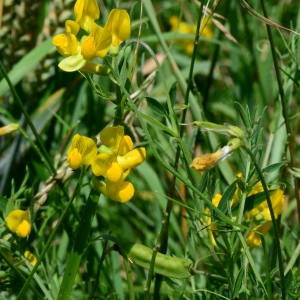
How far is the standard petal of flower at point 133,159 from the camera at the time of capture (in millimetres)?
977

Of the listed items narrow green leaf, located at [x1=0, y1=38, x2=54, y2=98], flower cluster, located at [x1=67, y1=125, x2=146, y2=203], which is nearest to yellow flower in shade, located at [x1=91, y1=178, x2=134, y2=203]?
flower cluster, located at [x1=67, y1=125, x2=146, y2=203]

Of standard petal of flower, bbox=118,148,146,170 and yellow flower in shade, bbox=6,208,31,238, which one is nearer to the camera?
standard petal of flower, bbox=118,148,146,170

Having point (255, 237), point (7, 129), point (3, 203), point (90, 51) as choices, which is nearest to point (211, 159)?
point (90, 51)

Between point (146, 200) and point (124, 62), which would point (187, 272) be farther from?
point (146, 200)

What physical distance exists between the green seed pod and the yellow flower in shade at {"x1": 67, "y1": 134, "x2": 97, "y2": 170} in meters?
0.17

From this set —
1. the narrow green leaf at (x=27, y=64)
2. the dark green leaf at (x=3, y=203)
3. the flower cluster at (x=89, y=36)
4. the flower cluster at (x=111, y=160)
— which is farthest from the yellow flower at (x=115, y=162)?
the narrow green leaf at (x=27, y=64)

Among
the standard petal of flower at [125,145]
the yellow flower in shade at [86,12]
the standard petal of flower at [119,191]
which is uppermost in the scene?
the yellow flower in shade at [86,12]

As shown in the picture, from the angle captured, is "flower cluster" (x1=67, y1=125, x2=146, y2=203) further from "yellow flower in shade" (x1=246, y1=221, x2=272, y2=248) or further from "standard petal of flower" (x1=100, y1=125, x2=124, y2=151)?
"yellow flower in shade" (x1=246, y1=221, x2=272, y2=248)

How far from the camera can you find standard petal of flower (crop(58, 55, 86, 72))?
96 centimetres

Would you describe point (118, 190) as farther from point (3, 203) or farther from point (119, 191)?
point (3, 203)

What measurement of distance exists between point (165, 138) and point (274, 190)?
531mm

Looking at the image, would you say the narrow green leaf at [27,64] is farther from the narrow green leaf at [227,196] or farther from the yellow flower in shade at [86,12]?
the narrow green leaf at [227,196]

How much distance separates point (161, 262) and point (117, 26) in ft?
1.28

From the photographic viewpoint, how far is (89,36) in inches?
38.0
